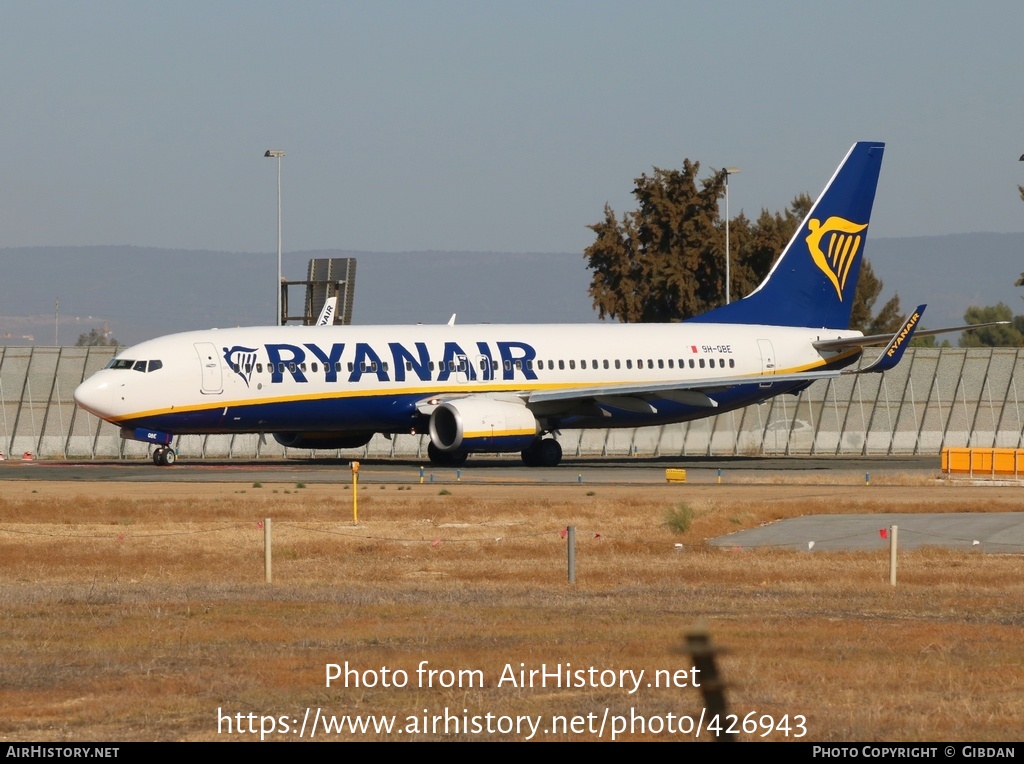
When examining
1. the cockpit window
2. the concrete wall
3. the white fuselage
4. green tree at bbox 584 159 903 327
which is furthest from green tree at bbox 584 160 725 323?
the cockpit window

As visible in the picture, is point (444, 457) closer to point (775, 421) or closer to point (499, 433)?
point (499, 433)

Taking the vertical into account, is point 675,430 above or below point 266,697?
above

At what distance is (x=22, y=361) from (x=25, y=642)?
48070 millimetres

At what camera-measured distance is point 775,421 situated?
Result: 66.7 metres

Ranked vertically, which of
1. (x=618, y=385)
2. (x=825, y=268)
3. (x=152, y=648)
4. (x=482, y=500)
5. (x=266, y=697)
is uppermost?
(x=825, y=268)

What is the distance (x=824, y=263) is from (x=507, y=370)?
556 inches

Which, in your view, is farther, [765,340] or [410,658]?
[765,340]

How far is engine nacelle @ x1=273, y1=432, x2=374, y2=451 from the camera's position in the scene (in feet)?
166

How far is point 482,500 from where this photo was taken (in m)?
35.9

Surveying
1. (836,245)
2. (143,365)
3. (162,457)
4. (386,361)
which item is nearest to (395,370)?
(386,361)

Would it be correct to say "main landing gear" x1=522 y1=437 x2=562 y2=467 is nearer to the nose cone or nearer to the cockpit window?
the cockpit window

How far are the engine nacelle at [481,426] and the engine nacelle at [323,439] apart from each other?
125 inches
